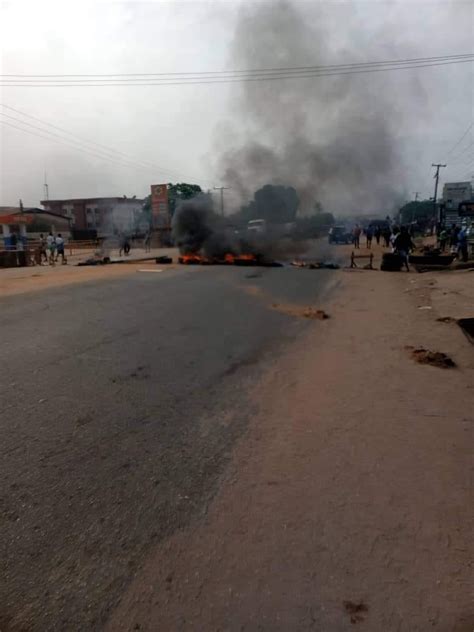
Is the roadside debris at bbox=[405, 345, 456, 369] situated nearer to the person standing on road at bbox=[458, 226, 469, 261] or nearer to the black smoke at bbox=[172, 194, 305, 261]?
the person standing on road at bbox=[458, 226, 469, 261]

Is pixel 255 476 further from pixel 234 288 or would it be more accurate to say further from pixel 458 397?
pixel 234 288

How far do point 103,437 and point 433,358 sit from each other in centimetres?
409

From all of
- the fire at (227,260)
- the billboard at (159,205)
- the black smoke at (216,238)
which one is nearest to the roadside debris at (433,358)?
the fire at (227,260)

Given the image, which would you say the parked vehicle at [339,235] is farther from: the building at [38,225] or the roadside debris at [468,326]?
the roadside debris at [468,326]

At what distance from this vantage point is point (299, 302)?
10.8 meters

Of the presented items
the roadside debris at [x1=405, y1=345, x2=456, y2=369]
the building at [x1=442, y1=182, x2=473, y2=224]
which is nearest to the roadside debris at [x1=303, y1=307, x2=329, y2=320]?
the roadside debris at [x1=405, y1=345, x2=456, y2=369]

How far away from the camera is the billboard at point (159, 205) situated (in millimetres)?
40144

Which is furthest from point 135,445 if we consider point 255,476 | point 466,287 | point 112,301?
point 466,287

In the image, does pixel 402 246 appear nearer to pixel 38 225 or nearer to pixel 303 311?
pixel 303 311

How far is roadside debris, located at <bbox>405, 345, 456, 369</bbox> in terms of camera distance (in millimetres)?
5742

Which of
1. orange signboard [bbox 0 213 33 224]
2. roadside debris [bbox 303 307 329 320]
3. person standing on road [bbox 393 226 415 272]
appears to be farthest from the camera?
orange signboard [bbox 0 213 33 224]

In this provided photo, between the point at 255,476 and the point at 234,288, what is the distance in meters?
9.77

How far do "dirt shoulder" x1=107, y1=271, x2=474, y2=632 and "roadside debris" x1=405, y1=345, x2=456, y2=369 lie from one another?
0.63m

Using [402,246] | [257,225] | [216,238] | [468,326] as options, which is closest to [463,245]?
[402,246]
